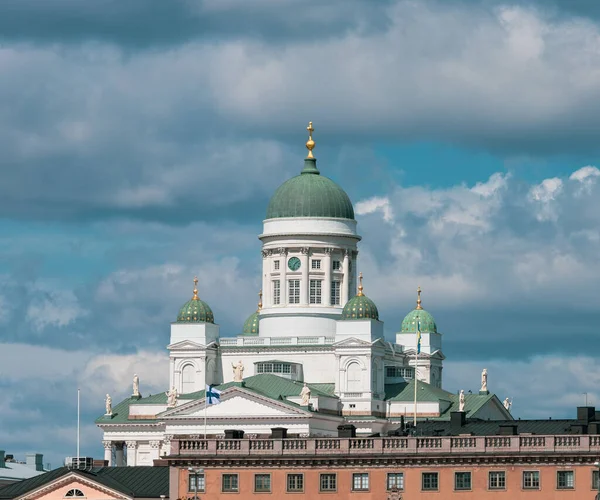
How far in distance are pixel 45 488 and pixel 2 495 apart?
2.85 metres

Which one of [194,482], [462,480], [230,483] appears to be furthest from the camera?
[194,482]

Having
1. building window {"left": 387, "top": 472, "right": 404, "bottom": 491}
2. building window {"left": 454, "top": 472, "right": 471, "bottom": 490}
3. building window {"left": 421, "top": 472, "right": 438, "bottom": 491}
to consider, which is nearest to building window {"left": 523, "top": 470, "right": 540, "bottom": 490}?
building window {"left": 454, "top": 472, "right": 471, "bottom": 490}

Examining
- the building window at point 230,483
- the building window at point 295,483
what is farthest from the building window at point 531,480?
the building window at point 230,483

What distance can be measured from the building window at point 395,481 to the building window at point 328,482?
3.10 meters

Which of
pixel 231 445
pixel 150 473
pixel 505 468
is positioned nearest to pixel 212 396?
pixel 150 473

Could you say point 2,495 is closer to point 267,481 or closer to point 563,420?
point 267,481

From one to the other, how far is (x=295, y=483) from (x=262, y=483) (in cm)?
181

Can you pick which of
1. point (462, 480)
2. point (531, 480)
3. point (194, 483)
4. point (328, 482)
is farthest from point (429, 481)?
point (194, 483)

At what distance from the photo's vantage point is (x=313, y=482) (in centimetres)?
14325

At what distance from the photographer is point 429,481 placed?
14088cm

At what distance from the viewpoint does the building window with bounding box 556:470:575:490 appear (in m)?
138

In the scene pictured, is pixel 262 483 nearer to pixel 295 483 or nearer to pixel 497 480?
pixel 295 483

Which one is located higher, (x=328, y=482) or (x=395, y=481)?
(x=328, y=482)

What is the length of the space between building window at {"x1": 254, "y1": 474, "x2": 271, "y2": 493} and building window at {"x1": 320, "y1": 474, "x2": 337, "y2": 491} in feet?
Result: 9.62
